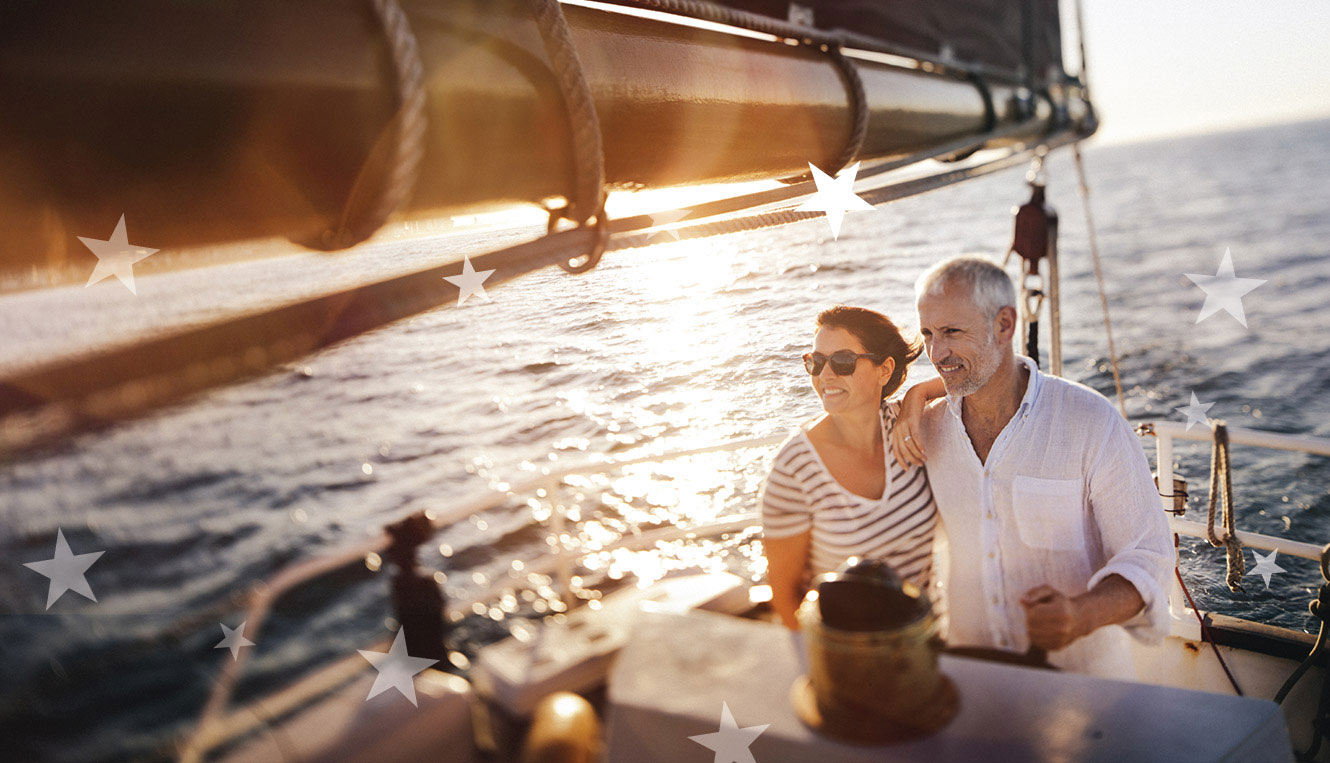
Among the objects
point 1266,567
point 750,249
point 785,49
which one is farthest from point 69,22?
point 1266,567

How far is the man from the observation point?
1.76 m

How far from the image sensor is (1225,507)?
8.47 feet

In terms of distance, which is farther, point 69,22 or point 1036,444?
point 1036,444

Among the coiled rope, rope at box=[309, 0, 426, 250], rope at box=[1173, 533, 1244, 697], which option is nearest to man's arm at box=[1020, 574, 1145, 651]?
rope at box=[1173, 533, 1244, 697]

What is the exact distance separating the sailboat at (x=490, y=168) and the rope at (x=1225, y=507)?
32 cm

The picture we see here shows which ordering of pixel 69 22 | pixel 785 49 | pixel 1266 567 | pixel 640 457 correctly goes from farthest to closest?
pixel 1266 567, pixel 640 457, pixel 785 49, pixel 69 22

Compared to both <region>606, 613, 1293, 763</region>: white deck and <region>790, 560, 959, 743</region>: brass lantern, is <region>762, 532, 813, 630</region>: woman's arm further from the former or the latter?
<region>790, 560, 959, 743</region>: brass lantern

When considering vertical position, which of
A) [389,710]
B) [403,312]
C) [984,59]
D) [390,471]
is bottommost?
[390,471]

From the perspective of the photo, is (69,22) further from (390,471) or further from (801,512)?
(390,471)

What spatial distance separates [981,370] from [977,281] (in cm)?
22

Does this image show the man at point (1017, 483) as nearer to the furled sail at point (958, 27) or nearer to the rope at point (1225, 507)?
the furled sail at point (958, 27)

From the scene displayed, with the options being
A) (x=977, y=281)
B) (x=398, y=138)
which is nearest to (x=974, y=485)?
(x=977, y=281)

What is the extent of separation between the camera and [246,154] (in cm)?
56

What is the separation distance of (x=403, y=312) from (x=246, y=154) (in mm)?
163
